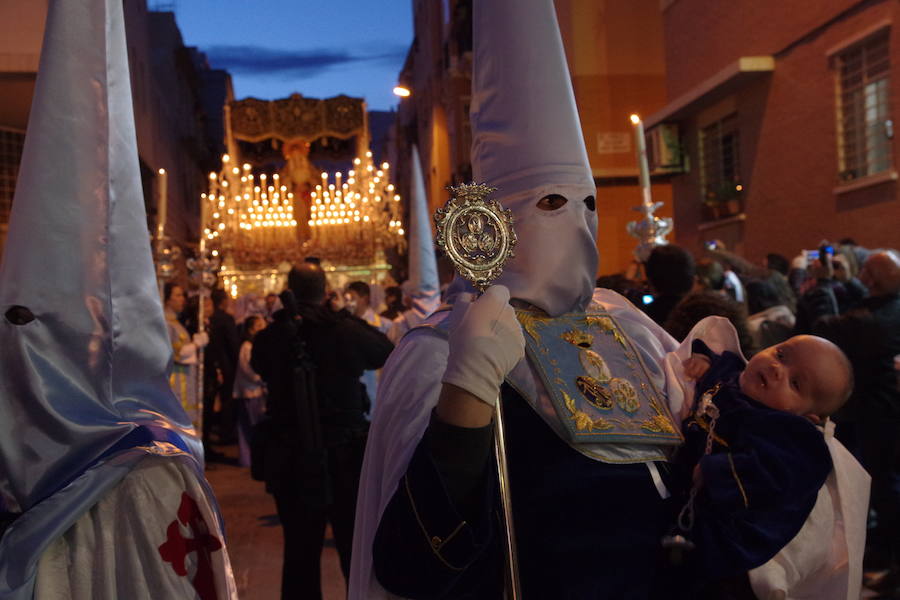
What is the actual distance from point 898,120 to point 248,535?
298 inches

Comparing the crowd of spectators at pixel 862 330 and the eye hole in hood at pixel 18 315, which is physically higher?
the eye hole in hood at pixel 18 315

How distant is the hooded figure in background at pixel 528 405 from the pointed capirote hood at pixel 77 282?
859 millimetres

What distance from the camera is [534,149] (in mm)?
2543

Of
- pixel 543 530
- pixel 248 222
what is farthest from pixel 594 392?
pixel 248 222

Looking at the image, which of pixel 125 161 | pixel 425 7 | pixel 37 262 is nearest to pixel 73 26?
pixel 125 161

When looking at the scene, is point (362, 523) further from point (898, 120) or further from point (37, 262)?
point (898, 120)

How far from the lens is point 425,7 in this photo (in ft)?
127

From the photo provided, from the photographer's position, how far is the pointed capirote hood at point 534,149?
2480 mm

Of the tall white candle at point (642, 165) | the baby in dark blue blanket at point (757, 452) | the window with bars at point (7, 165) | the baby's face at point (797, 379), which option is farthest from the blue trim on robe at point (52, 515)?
the window with bars at point (7, 165)

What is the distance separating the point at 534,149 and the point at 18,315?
1.47 m

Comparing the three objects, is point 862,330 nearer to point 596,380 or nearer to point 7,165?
point 596,380

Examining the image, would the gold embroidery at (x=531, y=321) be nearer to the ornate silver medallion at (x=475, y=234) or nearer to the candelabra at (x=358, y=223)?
the ornate silver medallion at (x=475, y=234)

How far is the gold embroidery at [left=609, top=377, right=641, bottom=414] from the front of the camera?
7.98 feet

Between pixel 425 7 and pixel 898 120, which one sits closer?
pixel 898 120
